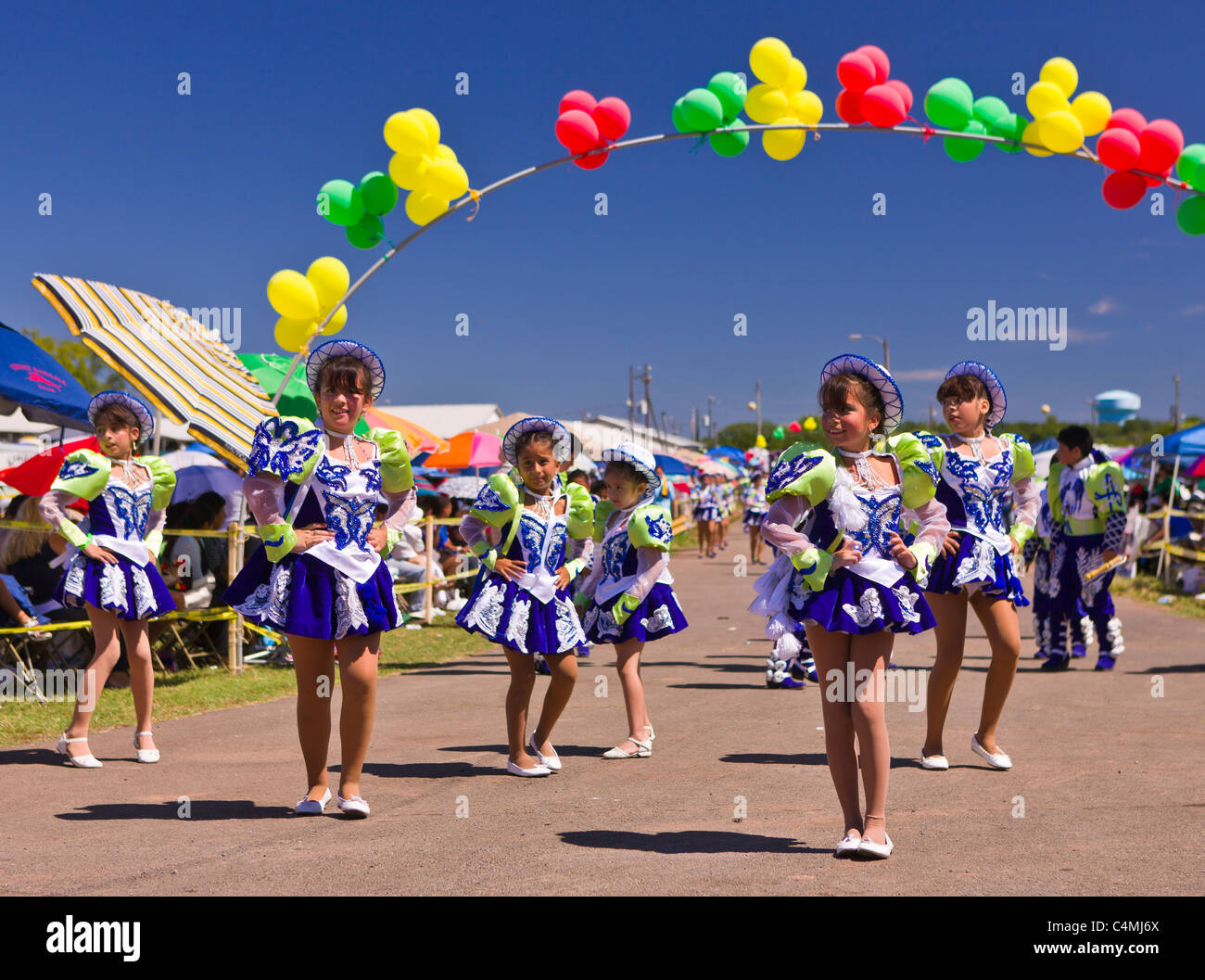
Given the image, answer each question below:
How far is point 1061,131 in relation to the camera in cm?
1062

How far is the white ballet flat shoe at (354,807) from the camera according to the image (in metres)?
5.34

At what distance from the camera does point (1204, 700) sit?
8.95m

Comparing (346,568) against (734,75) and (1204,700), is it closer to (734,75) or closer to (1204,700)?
(1204,700)

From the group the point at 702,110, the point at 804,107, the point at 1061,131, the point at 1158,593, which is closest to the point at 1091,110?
the point at 1061,131

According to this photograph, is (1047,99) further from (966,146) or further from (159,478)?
(159,478)

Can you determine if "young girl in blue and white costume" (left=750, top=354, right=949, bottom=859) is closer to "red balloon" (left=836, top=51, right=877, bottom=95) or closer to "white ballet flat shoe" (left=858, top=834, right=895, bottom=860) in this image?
"white ballet flat shoe" (left=858, top=834, right=895, bottom=860)

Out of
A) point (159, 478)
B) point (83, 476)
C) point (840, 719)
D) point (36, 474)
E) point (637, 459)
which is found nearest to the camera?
point (840, 719)

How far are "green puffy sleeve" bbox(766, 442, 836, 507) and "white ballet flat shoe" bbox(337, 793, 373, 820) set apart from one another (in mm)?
2267

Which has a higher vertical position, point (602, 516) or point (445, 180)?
point (445, 180)

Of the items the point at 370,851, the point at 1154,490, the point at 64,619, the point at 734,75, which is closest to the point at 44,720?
the point at 64,619

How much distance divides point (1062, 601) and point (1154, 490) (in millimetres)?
13830

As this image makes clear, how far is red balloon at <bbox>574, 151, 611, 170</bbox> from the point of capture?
11594 mm

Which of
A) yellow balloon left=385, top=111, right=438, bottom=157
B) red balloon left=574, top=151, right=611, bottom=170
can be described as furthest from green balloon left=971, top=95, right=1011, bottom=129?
yellow balloon left=385, top=111, right=438, bottom=157

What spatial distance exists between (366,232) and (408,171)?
2.41 feet
